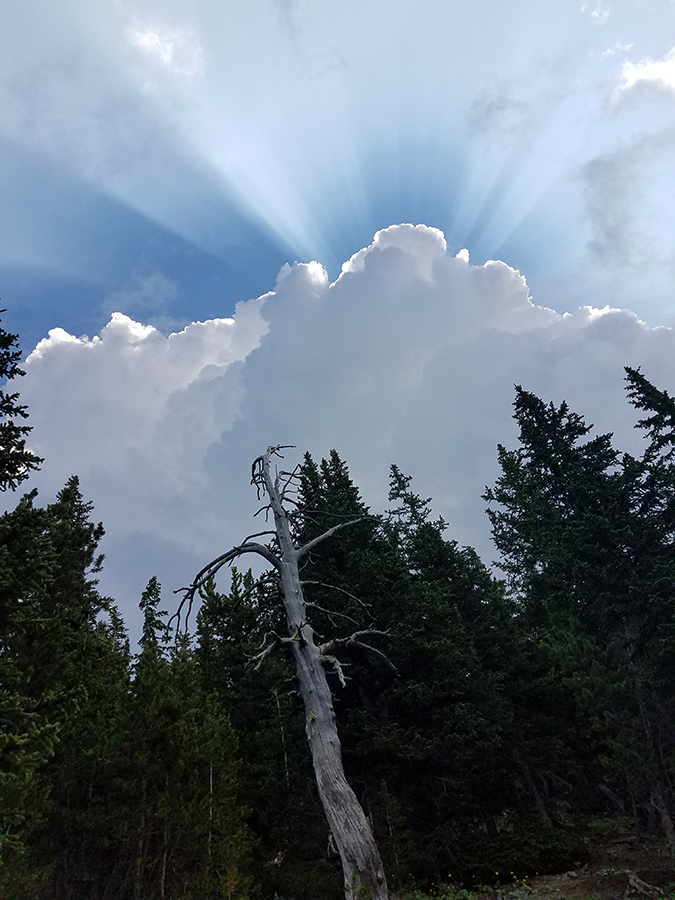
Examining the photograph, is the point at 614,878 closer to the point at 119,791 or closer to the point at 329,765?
the point at 329,765

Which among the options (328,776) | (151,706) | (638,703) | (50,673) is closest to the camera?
(328,776)

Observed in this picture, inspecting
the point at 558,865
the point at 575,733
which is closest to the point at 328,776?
the point at 558,865

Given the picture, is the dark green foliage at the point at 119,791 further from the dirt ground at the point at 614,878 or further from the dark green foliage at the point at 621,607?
the dark green foliage at the point at 621,607

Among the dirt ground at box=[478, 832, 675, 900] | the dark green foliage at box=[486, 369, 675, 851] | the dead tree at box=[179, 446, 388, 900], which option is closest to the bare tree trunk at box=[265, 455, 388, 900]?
the dead tree at box=[179, 446, 388, 900]

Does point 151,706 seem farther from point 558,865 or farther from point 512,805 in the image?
point 512,805

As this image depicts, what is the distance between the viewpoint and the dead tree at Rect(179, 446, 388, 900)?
7.84 m

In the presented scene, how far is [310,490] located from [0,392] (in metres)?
18.7

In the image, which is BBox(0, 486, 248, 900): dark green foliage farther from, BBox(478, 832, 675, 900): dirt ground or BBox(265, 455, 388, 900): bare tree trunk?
BBox(478, 832, 675, 900): dirt ground

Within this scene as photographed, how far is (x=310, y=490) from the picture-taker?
28.3 meters

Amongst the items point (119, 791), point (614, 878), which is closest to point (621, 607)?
point (614, 878)

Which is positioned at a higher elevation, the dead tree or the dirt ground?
the dead tree

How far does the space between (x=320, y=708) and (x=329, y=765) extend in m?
0.93

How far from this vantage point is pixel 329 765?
872 centimetres

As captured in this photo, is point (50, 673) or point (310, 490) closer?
point (50, 673)
